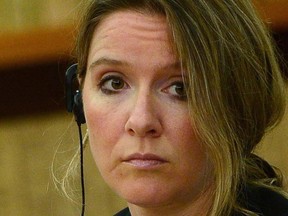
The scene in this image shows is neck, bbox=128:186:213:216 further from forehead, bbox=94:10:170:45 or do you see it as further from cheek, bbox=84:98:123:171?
forehead, bbox=94:10:170:45

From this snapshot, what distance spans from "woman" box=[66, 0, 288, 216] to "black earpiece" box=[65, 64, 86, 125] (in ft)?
0.45

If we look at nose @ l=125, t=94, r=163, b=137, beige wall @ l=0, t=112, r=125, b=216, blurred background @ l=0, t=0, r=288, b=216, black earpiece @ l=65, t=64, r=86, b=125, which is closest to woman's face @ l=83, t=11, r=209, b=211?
nose @ l=125, t=94, r=163, b=137

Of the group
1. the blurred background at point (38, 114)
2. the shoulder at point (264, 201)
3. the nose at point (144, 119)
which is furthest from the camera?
the blurred background at point (38, 114)

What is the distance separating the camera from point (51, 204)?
3273 millimetres

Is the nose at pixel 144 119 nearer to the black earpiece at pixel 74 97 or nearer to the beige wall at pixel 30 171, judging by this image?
the black earpiece at pixel 74 97

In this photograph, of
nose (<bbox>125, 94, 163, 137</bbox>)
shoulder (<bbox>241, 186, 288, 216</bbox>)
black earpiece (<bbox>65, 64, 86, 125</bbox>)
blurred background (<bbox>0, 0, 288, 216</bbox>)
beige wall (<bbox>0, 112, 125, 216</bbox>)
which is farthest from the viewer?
beige wall (<bbox>0, 112, 125, 216</bbox>)

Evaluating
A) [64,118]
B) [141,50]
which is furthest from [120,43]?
[64,118]

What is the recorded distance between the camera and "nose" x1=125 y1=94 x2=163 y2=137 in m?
1.57

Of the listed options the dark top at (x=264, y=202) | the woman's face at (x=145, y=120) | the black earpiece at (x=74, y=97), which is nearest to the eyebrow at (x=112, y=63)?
the woman's face at (x=145, y=120)

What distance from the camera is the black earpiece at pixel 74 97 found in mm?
1860

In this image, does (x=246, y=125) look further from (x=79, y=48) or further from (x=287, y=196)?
(x=79, y=48)

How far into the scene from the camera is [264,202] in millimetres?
1698

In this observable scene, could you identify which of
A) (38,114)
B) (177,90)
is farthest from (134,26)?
(38,114)

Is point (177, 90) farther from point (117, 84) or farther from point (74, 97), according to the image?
point (74, 97)
